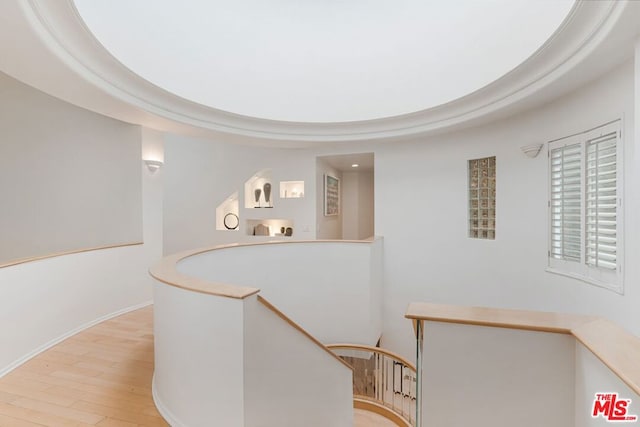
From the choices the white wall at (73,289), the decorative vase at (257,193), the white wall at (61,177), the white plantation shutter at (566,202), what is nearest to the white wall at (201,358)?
the white wall at (73,289)

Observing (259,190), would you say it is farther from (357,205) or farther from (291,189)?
(357,205)

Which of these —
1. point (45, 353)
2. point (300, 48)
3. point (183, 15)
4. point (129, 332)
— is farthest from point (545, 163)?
point (45, 353)

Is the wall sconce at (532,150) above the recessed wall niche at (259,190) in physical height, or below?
above

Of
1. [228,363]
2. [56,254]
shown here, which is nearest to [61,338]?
[56,254]

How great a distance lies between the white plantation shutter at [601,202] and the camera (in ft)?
8.98

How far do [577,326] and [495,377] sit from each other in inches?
16.3

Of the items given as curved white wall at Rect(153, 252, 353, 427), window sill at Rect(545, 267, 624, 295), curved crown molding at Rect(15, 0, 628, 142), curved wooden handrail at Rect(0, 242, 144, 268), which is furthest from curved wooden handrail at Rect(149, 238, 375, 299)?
window sill at Rect(545, 267, 624, 295)

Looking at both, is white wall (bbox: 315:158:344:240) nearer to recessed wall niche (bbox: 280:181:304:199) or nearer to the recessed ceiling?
recessed wall niche (bbox: 280:181:304:199)

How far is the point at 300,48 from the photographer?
4738 millimetres

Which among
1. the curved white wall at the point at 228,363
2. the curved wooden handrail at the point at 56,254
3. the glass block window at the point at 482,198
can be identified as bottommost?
the curved white wall at the point at 228,363

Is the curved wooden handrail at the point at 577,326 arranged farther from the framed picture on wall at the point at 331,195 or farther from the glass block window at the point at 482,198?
the framed picture on wall at the point at 331,195

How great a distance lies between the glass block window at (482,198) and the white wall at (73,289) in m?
4.94

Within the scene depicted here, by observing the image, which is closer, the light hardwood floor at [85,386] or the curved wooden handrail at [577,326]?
the curved wooden handrail at [577,326]

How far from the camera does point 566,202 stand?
3393mm
